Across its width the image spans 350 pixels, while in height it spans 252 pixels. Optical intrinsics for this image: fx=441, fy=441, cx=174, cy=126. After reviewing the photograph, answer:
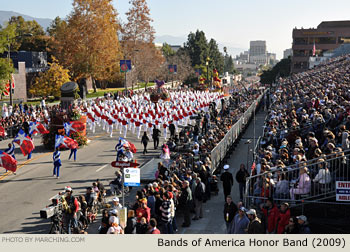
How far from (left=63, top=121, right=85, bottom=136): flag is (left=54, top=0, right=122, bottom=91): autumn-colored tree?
104 ft

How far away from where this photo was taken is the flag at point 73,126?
24850 millimetres

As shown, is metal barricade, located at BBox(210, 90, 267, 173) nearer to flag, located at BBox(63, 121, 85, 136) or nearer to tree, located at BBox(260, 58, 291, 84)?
flag, located at BBox(63, 121, 85, 136)

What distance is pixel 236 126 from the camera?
24.6 metres

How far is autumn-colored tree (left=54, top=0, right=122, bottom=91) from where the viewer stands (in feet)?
184

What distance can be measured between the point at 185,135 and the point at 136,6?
171ft

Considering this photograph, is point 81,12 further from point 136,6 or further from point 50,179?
point 50,179

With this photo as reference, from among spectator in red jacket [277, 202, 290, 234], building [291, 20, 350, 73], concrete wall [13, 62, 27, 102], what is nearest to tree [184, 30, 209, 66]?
building [291, 20, 350, 73]

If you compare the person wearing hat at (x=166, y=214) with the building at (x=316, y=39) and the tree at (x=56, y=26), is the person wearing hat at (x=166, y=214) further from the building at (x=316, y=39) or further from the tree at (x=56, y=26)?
the building at (x=316, y=39)

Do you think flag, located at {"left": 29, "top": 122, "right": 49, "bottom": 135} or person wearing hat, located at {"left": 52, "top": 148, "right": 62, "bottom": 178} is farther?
flag, located at {"left": 29, "top": 122, "right": 49, "bottom": 135}

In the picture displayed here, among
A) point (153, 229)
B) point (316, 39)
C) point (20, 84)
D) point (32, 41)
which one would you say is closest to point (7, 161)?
point (153, 229)

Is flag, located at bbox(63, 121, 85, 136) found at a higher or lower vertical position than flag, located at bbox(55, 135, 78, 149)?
higher

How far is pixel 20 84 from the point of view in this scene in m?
50.1

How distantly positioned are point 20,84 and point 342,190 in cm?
4531

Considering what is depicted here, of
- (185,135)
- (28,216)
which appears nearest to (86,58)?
(185,135)
